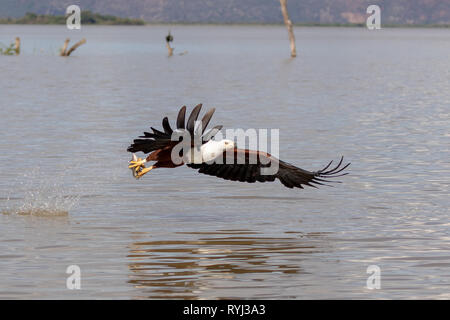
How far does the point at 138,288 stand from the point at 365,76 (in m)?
50.7

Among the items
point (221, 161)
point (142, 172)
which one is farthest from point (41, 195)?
point (221, 161)

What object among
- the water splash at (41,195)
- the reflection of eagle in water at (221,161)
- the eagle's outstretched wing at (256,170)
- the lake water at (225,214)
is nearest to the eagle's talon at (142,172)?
the reflection of eagle in water at (221,161)

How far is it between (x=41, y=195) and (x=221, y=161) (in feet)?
13.9

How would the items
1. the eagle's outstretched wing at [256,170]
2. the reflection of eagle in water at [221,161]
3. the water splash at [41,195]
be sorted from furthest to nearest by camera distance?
1. the water splash at [41,195]
2. the eagle's outstretched wing at [256,170]
3. the reflection of eagle in water at [221,161]

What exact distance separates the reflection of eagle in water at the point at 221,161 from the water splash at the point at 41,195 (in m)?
2.33

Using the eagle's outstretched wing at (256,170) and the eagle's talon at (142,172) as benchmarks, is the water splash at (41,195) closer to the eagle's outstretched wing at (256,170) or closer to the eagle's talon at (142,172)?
the eagle's talon at (142,172)

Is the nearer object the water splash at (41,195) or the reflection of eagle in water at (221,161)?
the reflection of eagle in water at (221,161)

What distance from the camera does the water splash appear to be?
1586cm

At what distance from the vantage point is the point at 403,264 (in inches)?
491

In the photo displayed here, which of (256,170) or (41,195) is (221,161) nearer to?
(256,170)

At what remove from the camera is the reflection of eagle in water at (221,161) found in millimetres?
13164

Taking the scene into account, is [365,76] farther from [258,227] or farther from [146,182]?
[258,227]

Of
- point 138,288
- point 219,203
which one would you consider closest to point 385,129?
point 219,203
